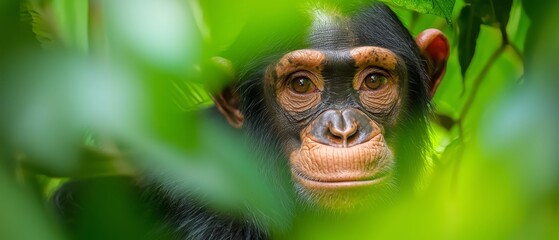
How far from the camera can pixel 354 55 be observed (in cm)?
338

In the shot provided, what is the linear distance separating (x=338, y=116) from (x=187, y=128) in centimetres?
240

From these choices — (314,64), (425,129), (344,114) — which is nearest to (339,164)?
(344,114)

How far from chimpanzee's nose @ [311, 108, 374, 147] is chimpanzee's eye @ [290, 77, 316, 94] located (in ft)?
0.73

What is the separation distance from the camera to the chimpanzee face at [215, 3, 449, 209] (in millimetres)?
2961

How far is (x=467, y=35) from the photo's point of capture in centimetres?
277

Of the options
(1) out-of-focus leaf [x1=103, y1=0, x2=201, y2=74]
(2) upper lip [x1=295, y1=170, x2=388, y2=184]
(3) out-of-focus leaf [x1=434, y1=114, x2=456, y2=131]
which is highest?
(1) out-of-focus leaf [x1=103, y1=0, x2=201, y2=74]

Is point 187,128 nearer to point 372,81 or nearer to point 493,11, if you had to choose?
point 493,11

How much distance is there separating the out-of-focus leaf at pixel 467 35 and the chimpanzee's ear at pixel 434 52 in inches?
32.2

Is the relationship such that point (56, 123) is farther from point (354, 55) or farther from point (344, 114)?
point (354, 55)

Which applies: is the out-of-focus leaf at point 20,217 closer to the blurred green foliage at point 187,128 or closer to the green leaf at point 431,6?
the blurred green foliage at point 187,128

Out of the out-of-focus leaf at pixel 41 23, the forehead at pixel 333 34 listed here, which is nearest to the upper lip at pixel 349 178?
the forehead at pixel 333 34

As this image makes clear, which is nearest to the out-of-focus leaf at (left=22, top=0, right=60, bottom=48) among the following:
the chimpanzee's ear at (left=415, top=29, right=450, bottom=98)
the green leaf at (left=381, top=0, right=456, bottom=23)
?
the green leaf at (left=381, top=0, right=456, bottom=23)

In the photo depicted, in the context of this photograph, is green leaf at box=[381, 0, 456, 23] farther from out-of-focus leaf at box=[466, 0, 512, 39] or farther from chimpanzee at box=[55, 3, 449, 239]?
chimpanzee at box=[55, 3, 449, 239]

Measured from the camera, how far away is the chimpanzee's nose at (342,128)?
2.96 meters
